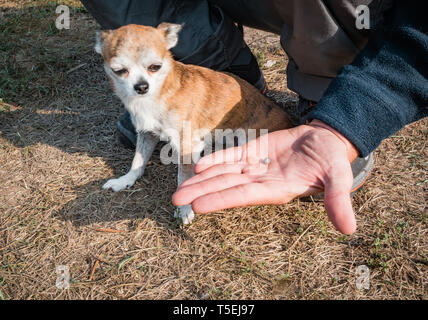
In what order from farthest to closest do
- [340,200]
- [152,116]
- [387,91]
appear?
[152,116] < [387,91] < [340,200]

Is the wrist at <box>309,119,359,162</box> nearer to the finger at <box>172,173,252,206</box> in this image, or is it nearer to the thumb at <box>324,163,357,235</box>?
the thumb at <box>324,163,357,235</box>

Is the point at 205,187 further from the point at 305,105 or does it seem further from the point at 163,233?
the point at 305,105

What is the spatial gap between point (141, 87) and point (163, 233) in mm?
1323

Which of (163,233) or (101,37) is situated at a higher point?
(101,37)

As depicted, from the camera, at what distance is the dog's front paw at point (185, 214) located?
9.95 feet

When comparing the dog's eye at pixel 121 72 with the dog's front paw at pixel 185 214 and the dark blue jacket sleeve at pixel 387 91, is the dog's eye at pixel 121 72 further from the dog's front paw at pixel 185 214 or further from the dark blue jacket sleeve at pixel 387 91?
the dark blue jacket sleeve at pixel 387 91

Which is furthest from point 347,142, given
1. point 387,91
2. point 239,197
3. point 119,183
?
point 119,183

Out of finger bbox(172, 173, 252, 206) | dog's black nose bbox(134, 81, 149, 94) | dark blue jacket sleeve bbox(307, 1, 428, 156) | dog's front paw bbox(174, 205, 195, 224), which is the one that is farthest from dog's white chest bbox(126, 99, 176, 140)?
dark blue jacket sleeve bbox(307, 1, 428, 156)

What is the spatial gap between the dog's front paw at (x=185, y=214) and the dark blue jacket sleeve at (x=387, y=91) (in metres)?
1.52

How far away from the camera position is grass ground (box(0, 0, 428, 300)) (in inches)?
101

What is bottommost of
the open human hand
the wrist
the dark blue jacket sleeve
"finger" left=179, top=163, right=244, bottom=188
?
"finger" left=179, top=163, right=244, bottom=188

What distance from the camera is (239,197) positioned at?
6.88 ft

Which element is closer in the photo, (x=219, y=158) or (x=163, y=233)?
(x=219, y=158)

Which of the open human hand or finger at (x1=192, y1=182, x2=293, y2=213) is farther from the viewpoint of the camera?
finger at (x1=192, y1=182, x2=293, y2=213)
